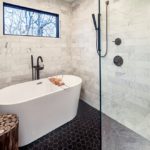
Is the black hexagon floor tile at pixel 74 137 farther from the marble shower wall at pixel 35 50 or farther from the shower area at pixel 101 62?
the marble shower wall at pixel 35 50

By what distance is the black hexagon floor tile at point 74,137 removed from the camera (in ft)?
5.92

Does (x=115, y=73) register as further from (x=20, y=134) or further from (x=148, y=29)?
(x=20, y=134)

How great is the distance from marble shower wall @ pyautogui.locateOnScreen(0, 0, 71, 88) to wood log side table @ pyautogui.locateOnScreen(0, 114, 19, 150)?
1164 millimetres

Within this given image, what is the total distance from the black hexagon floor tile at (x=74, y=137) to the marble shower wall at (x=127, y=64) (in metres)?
0.40

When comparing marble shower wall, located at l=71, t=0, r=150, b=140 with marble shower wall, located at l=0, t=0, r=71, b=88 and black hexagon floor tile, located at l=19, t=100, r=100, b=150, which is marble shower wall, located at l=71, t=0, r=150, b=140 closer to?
black hexagon floor tile, located at l=19, t=100, r=100, b=150

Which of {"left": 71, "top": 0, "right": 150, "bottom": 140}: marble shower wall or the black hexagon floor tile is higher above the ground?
{"left": 71, "top": 0, "right": 150, "bottom": 140}: marble shower wall

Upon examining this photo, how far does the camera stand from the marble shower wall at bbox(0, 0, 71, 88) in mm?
2490

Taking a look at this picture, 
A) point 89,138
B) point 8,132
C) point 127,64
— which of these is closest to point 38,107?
point 8,132

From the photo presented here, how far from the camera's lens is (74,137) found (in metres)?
1.98

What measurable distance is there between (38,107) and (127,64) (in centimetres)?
152

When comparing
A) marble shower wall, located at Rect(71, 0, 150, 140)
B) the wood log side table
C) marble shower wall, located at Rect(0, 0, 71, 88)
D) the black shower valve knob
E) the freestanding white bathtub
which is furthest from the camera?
marble shower wall, located at Rect(0, 0, 71, 88)

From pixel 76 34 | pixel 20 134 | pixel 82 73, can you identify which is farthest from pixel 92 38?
pixel 20 134

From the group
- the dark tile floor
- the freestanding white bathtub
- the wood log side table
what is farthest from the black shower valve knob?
the wood log side table

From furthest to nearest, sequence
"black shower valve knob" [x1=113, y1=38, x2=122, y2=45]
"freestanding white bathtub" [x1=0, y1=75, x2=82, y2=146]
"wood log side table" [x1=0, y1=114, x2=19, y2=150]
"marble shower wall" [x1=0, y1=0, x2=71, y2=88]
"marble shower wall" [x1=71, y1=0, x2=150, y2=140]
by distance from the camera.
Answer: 1. "marble shower wall" [x1=0, y1=0, x2=71, y2=88]
2. "black shower valve knob" [x1=113, y1=38, x2=122, y2=45]
3. "marble shower wall" [x1=71, y1=0, x2=150, y2=140]
4. "freestanding white bathtub" [x1=0, y1=75, x2=82, y2=146]
5. "wood log side table" [x1=0, y1=114, x2=19, y2=150]
